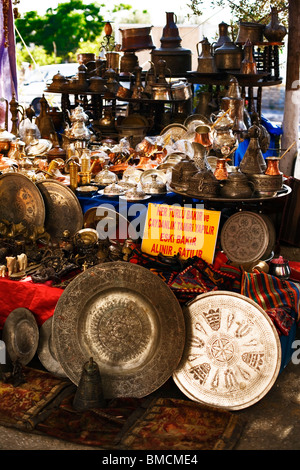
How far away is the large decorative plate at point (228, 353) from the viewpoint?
3.49 m

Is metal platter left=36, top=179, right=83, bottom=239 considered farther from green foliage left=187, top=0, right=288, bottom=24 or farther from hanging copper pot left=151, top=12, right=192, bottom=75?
green foliage left=187, top=0, right=288, bottom=24

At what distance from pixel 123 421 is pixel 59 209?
204 cm

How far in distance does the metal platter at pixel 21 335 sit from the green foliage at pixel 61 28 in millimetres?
21946

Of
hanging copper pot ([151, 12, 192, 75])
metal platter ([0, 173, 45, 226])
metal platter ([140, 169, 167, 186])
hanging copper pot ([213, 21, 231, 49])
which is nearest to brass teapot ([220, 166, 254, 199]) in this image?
metal platter ([140, 169, 167, 186])

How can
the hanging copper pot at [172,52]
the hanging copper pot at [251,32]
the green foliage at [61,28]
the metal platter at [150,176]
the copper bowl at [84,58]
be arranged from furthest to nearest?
the green foliage at [61,28] → the copper bowl at [84,58] → the hanging copper pot at [172,52] → the hanging copper pot at [251,32] → the metal platter at [150,176]

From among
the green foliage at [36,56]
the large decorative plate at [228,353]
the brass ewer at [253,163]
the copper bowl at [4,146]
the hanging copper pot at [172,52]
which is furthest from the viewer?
the green foliage at [36,56]

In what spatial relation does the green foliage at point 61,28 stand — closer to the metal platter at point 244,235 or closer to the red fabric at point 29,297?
the metal platter at point 244,235

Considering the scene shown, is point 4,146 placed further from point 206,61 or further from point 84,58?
point 84,58

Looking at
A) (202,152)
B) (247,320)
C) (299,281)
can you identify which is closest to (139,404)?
(247,320)

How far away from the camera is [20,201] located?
4.92m

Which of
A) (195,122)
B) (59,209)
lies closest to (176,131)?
(195,122)

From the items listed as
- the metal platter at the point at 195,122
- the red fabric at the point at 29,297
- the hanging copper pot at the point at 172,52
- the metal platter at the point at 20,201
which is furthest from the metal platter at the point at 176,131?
the red fabric at the point at 29,297

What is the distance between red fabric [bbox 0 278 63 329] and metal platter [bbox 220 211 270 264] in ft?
4.35
